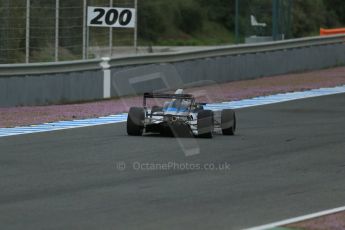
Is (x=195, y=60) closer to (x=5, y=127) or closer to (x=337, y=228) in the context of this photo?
(x=5, y=127)

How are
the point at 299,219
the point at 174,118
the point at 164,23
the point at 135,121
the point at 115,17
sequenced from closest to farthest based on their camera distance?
the point at 299,219
the point at 174,118
the point at 135,121
the point at 115,17
the point at 164,23

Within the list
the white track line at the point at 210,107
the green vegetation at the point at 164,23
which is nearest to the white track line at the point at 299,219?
the white track line at the point at 210,107

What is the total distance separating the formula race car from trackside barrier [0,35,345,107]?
19.9 feet

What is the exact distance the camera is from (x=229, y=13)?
211 ft

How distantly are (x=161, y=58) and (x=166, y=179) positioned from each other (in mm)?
13652

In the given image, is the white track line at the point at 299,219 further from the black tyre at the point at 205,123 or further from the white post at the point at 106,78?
the white post at the point at 106,78

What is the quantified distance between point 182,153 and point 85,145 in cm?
170

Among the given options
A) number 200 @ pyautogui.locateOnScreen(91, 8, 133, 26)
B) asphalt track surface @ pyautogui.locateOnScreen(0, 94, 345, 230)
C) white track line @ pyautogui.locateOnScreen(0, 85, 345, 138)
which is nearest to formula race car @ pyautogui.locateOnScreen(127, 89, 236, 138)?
asphalt track surface @ pyautogui.locateOnScreen(0, 94, 345, 230)

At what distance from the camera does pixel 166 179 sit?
1166cm

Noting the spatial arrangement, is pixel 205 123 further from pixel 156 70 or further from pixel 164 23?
pixel 164 23

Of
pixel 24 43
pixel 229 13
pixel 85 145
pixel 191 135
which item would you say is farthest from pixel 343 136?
pixel 229 13

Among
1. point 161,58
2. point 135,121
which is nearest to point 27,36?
point 161,58

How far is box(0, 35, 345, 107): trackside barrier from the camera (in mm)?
21406

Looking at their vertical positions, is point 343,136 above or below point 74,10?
below
